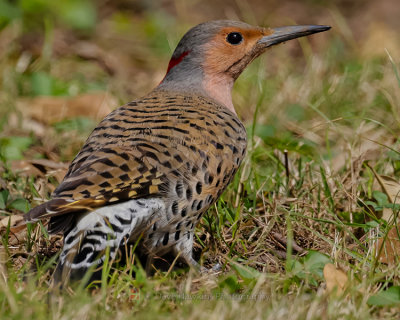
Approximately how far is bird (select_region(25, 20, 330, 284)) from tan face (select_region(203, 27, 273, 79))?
30 centimetres

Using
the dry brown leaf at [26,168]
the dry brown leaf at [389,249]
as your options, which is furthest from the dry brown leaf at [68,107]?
the dry brown leaf at [389,249]

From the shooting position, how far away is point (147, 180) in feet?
12.6

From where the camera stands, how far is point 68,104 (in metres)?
6.89

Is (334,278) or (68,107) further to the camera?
(68,107)

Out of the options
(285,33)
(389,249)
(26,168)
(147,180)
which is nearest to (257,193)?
(389,249)

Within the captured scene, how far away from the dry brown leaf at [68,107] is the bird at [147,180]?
181 cm

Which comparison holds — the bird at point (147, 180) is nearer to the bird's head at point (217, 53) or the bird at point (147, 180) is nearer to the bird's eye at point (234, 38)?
the bird's head at point (217, 53)

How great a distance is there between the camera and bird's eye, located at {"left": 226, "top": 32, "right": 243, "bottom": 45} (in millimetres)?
5383

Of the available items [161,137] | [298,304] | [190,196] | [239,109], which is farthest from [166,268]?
[239,109]

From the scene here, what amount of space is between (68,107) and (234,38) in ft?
7.31

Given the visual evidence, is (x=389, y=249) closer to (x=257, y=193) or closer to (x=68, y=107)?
(x=257, y=193)

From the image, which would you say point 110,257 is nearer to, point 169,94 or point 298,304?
point 298,304

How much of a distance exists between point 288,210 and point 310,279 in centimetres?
97

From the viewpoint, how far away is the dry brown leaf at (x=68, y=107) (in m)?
6.79
